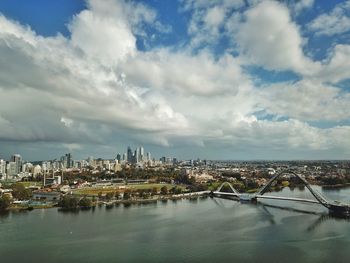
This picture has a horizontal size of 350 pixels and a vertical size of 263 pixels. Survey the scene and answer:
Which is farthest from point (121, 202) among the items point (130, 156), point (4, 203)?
point (130, 156)

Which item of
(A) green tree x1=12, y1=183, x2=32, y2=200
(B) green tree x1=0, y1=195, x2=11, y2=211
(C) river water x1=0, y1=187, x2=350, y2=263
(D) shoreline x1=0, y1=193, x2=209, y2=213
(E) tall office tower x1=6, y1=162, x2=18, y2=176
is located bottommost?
(C) river water x1=0, y1=187, x2=350, y2=263

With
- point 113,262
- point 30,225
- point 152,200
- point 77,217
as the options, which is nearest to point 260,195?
point 152,200

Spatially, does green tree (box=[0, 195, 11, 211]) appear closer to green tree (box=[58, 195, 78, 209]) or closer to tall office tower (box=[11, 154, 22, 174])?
green tree (box=[58, 195, 78, 209])

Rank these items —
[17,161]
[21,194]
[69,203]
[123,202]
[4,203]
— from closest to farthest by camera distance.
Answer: [4,203], [69,203], [123,202], [21,194], [17,161]

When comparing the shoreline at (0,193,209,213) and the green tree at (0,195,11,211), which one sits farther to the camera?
the shoreline at (0,193,209,213)

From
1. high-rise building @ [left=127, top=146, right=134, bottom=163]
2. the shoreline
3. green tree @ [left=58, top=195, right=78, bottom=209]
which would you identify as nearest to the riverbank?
the shoreline

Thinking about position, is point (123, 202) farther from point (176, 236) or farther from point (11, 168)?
point (11, 168)

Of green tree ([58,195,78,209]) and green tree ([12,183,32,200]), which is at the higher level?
green tree ([12,183,32,200])

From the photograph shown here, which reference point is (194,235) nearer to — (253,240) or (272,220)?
(253,240)
